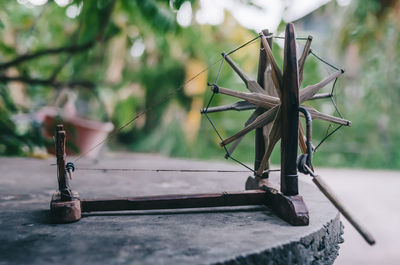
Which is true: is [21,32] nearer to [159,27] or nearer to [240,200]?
[159,27]

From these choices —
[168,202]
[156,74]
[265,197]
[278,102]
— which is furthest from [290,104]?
[156,74]

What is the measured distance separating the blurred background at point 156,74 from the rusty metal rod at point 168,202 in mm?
2158

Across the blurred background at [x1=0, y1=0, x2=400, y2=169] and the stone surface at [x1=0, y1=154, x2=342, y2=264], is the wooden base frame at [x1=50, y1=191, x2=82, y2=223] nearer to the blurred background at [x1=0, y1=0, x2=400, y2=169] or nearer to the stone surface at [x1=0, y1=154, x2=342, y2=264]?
the stone surface at [x1=0, y1=154, x2=342, y2=264]

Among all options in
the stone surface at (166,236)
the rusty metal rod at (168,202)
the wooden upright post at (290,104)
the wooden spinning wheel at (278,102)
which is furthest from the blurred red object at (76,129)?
the wooden upright post at (290,104)

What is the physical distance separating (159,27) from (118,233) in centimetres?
245

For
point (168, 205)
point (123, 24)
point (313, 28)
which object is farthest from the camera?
point (313, 28)

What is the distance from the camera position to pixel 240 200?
1.37 metres

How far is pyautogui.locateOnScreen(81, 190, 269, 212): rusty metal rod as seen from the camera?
1.31 m

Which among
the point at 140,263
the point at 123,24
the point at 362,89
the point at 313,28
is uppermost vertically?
the point at 313,28

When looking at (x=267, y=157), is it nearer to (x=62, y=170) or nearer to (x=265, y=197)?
(x=265, y=197)

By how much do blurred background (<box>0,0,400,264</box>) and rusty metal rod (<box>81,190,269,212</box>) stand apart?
2.16 m

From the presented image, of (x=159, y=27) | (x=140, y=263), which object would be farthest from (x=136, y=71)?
(x=140, y=263)

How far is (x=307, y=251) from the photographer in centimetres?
107

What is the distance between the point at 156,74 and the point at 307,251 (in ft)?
15.2
